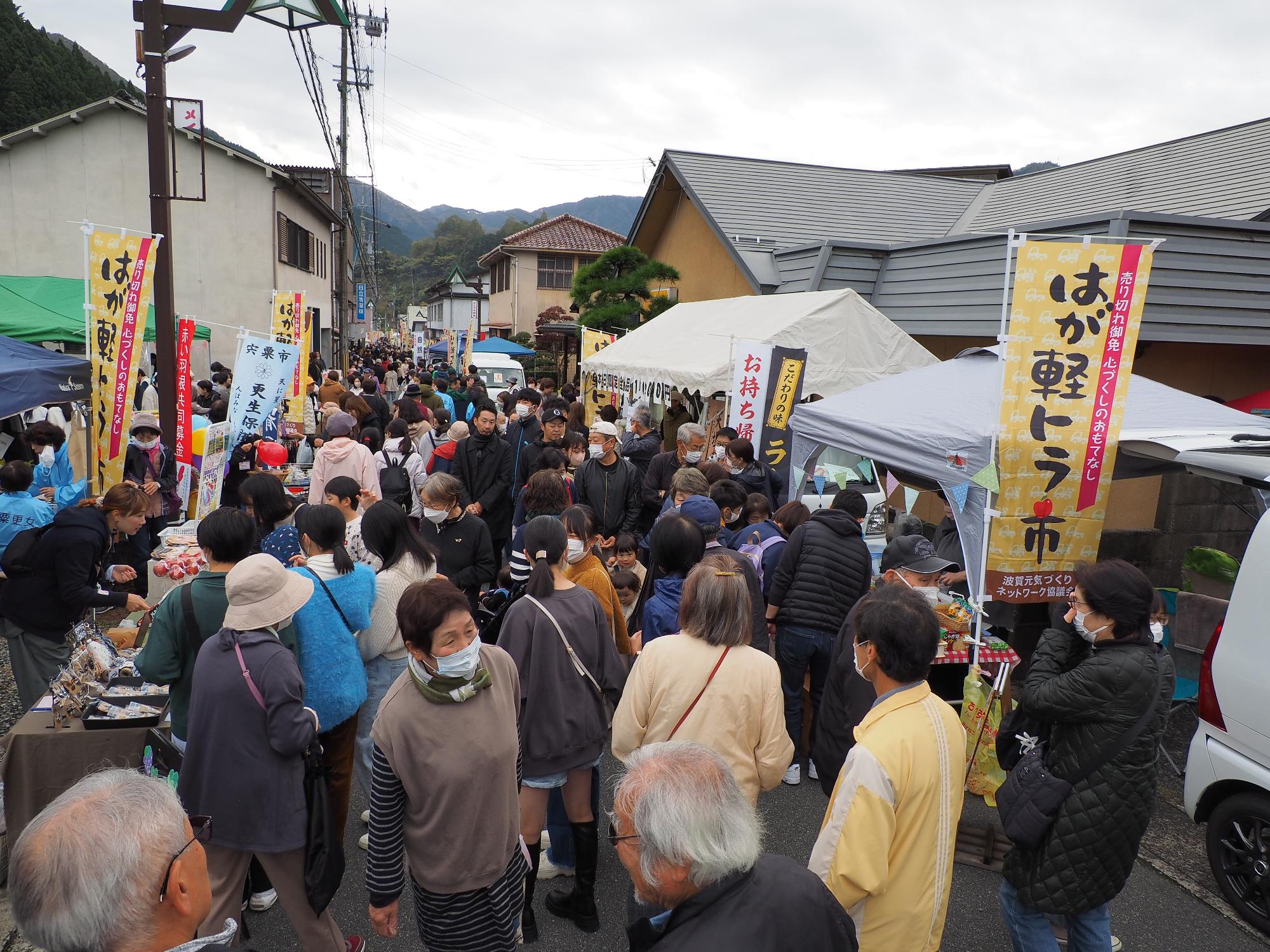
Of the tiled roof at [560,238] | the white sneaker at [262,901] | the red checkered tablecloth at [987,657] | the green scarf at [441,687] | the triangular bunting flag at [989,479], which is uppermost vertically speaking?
the tiled roof at [560,238]

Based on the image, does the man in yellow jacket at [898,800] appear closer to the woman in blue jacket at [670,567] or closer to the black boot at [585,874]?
the black boot at [585,874]

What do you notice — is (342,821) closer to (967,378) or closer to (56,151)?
(967,378)

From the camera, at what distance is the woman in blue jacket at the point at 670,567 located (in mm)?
3971

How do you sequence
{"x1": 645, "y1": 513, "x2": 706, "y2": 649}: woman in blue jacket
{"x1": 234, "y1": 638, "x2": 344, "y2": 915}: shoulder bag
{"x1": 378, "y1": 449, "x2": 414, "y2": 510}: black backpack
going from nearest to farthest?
{"x1": 234, "y1": 638, "x2": 344, "y2": 915}: shoulder bag → {"x1": 645, "y1": 513, "x2": 706, "y2": 649}: woman in blue jacket → {"x1": 378, "y1": 449, "x2": 414, "y2": 510}: black backpack

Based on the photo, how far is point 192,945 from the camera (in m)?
1.52

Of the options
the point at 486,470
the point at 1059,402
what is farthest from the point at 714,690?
the point at 486,470

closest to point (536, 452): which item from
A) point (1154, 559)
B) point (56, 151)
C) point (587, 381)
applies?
point (1154, 559)

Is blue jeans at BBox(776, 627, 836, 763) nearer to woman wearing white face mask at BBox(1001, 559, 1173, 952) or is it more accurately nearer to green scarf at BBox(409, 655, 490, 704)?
woman wearing white face mask at BBox(1001, 559, 1173, 952)

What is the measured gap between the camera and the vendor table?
351 centimetres

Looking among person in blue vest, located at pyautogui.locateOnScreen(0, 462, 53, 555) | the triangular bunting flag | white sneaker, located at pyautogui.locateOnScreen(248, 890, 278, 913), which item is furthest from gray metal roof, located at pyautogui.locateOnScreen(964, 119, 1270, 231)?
person in blue vest, located at pyautogui.locateOnScreen(0, 462, 53, 555)

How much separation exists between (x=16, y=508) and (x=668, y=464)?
4.92 metres

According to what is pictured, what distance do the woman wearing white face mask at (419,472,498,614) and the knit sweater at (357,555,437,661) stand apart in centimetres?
124

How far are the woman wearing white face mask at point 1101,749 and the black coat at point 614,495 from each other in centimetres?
423

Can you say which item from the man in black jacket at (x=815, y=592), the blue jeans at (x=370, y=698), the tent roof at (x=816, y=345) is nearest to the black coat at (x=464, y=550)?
→ the blue jeans at (x=370, y=698)
